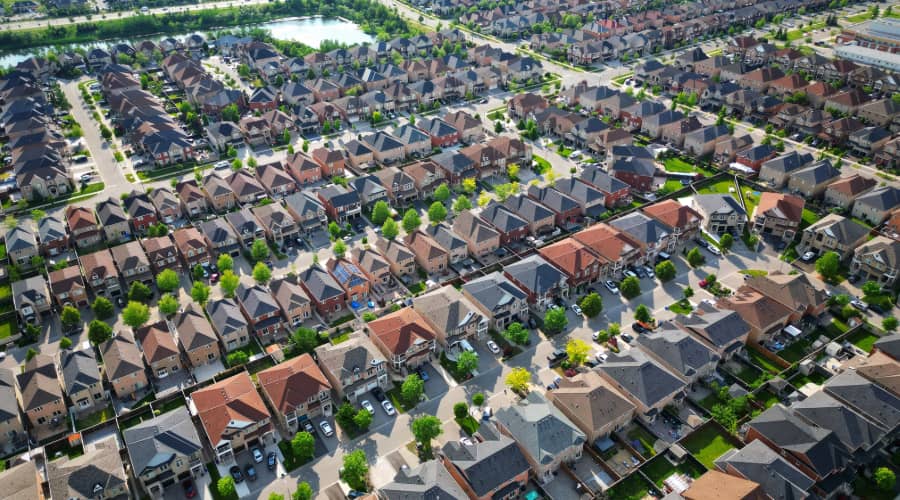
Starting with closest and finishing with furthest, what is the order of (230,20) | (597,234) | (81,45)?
(597,234), (81,45), (230,20)

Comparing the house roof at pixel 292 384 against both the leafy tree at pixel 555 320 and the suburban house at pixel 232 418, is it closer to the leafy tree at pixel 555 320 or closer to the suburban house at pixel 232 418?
the suburban house at pixel 232 418

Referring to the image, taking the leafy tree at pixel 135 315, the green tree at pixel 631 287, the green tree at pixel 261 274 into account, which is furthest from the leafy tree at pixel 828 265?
the leafy tree at pixel 135 315

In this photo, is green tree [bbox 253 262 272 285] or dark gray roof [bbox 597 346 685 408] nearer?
dark gray roof [bbox 597 346 685 408]

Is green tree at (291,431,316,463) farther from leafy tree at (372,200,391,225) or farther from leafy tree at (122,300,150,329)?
leafy tree at (372,200,391,225)

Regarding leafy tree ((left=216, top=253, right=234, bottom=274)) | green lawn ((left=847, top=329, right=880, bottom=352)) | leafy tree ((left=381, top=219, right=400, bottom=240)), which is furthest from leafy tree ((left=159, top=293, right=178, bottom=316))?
green lawn ((left=847, top=329, right=880, bottom=352))

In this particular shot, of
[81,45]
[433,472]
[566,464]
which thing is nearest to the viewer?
[433,472]

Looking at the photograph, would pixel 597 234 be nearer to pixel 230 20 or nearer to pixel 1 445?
pixel 1 445

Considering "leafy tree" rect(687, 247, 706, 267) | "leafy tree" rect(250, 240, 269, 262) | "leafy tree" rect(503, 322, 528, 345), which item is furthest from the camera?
"leafy tree" rect(250, 240, 269, 262)

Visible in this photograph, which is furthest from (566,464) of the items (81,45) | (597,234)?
(81,45)
